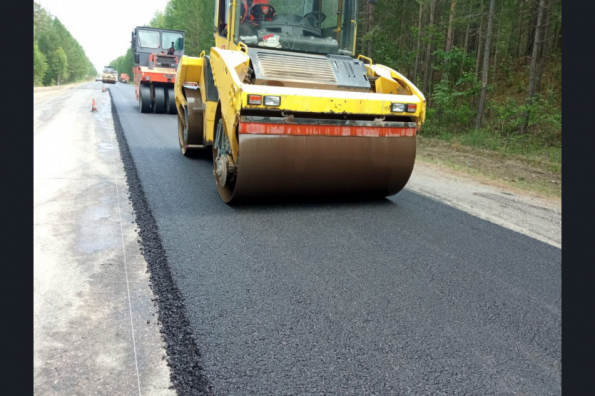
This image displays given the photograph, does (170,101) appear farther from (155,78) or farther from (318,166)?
(318,166)

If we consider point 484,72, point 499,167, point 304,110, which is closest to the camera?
point 304,110

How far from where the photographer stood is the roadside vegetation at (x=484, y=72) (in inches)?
512

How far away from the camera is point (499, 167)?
31.4 ft

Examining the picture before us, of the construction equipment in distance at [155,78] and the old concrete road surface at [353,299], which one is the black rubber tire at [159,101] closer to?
the construction equipment in distance at [155,78]

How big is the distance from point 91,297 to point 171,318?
674 mm

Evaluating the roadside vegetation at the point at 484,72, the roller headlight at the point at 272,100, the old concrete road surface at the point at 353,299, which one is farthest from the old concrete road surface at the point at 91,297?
the roadside vegetation at the point at 484,72

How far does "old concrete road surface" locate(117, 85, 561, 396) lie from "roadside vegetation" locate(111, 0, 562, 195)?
14.3 ft

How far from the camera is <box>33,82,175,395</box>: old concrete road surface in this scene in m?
2.29

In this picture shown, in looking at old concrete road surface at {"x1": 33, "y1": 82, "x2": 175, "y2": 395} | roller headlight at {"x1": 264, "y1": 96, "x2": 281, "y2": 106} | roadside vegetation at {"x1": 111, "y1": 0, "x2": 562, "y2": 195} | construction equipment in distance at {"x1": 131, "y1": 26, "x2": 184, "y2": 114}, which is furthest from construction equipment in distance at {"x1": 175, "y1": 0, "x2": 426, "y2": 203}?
construction equipment in distance at {"x1": 131, "y1": 26, "x2": 184, "y2": 114}

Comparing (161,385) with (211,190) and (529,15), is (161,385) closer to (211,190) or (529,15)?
(211,190)

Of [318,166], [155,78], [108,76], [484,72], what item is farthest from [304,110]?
[108,76]

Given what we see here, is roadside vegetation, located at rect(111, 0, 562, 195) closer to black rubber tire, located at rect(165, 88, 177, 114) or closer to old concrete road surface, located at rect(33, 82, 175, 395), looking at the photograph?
old concrete road surface, located at rect(33, 82, 175, 395)

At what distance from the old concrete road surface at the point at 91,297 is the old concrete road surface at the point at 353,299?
0.50ft

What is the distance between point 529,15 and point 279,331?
20354 millimetres
